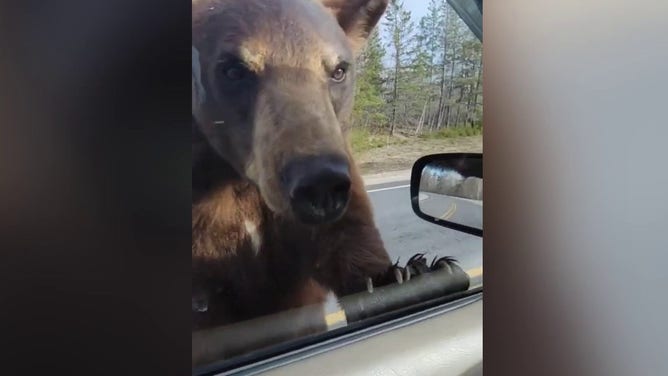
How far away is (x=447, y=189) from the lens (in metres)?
1.43

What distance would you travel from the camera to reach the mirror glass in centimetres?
138

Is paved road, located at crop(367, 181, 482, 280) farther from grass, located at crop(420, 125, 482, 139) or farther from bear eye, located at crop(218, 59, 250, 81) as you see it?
bear eye, located at crop(218, 59, 250, 81)

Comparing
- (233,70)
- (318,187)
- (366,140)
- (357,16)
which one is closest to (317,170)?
(318,187)

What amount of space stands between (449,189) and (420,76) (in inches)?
14.3

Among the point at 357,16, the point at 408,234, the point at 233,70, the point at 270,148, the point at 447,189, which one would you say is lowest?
the point at 408,234

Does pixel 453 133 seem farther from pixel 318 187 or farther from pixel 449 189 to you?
pixel 318 187

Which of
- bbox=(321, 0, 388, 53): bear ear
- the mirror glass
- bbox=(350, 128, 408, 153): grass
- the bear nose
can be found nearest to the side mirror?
the mirror glass

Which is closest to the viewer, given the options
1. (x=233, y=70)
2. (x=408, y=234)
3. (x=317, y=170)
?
(x=233, y=70)

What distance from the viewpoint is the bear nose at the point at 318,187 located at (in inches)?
43.0

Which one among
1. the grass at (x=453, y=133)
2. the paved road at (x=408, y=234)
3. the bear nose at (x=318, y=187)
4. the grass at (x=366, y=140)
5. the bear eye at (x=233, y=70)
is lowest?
the paved road at (x=408, y=234)

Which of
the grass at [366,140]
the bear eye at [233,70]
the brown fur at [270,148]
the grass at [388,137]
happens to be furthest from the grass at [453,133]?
the bear eye at [233,70]

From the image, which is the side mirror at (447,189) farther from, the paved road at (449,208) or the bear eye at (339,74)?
the bear eye at (339,74)

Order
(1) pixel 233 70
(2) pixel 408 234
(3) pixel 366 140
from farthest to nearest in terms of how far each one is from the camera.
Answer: (2) pixel 408 234
(3) pixel 366 140
(1) pixel 233 70
